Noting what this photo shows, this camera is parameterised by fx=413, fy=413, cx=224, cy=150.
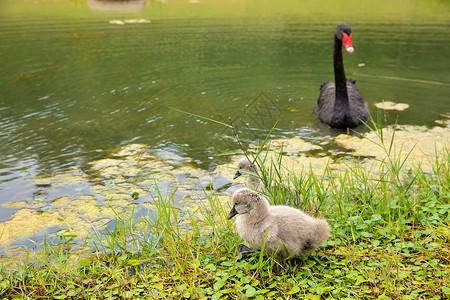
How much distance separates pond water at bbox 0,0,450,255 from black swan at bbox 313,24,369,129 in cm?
18

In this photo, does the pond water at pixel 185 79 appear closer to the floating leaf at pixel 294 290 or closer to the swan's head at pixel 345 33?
the swan's head at pixel 345 33

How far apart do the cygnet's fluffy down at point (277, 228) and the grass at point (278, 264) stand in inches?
4.9

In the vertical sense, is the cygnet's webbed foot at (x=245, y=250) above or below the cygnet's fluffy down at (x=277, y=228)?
below

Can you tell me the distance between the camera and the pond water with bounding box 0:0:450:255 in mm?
5203

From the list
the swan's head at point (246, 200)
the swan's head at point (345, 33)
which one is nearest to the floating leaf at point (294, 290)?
the swan's head at point (246, 200)

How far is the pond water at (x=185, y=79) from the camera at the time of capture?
5203 mm

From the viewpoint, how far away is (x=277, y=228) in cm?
238

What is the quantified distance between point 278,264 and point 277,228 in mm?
230

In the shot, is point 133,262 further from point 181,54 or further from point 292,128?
point 181,54

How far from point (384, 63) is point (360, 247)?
744 centimetres

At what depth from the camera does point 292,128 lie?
5582 mm

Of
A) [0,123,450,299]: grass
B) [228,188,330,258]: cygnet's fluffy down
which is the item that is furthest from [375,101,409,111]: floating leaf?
[228,188,330,258]: cygnet's fluffy down

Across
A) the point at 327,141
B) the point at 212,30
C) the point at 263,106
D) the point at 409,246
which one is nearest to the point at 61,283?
the point at 409,246

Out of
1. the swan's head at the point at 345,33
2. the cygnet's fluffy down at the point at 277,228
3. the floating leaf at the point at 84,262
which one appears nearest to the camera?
the cygnet's fluffy down at the point at 277,228
